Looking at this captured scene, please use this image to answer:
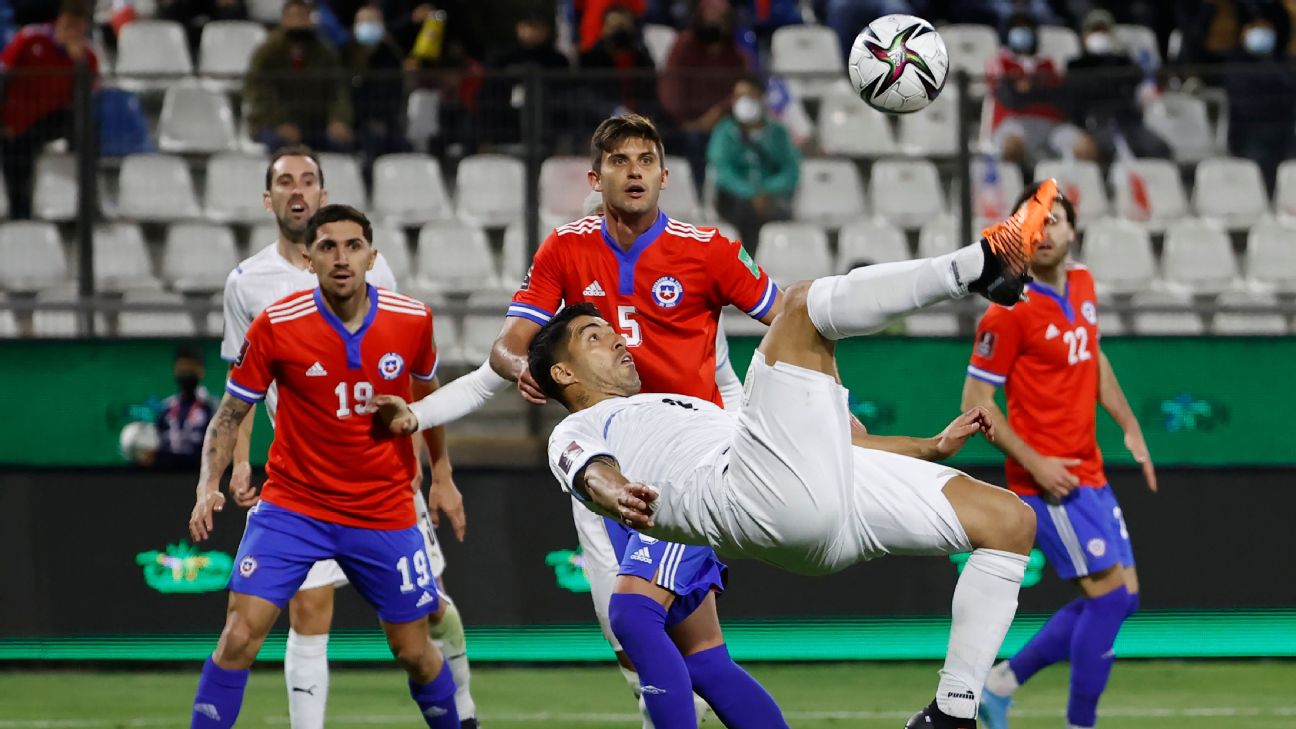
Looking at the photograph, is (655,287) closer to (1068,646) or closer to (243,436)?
(243,436)

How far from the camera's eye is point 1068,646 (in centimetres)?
789

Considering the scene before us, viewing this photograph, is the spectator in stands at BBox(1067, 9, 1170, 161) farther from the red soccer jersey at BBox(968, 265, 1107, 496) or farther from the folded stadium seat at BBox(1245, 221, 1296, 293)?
the red soccer jersey at BBox(968, 265, 1107, 496)

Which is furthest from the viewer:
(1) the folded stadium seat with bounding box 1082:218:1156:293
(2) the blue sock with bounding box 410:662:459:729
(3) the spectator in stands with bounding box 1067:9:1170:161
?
(1) the folded stadium seat with bounding box 1082:218:1156:293

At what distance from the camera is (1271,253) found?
12.2 meters

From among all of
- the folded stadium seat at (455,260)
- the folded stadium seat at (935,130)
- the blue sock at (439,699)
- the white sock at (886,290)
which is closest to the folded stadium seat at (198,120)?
the folded stadium seat at (455,260)

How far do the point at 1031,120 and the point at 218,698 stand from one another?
6975mm

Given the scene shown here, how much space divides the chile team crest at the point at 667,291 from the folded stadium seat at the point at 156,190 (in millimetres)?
5718

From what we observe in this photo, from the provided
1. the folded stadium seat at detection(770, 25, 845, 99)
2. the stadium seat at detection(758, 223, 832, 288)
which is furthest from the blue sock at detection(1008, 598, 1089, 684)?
the folded stadium seat at detection(770, 25, 845, 99)

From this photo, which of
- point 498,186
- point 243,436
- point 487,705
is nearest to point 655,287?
point 243,436

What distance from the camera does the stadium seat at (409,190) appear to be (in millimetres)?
11648

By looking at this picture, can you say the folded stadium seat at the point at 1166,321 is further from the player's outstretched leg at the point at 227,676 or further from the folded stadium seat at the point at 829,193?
the player's outstretched leg at the point at 227,676

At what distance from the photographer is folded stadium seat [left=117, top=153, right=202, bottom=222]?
11.3 m

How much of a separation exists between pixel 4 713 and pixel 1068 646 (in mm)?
5061

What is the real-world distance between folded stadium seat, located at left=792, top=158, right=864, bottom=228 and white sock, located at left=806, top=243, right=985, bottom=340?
260 inches
